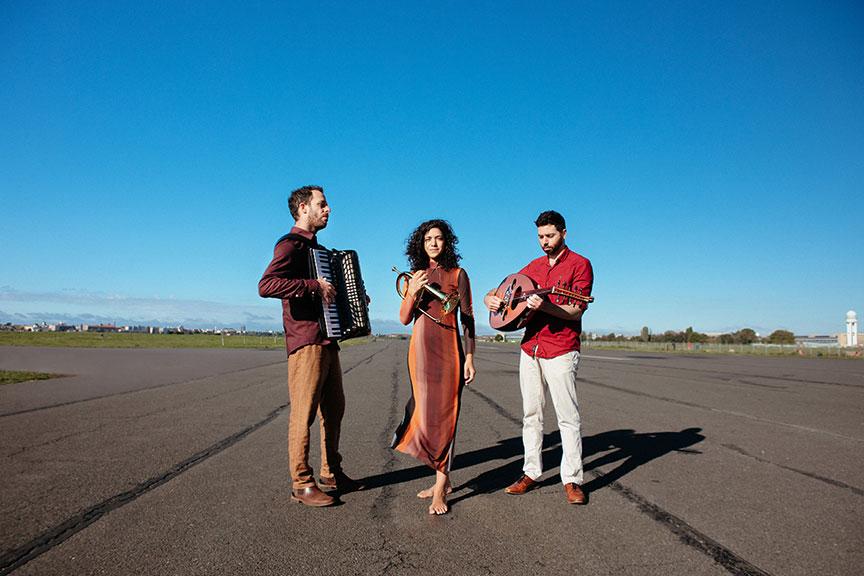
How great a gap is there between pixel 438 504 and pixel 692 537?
1.67m

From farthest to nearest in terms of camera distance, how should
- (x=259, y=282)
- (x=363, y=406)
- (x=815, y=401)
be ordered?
1. (x=815, y=401)
2. (x=363, y=406)
3. (x=259, y=282)

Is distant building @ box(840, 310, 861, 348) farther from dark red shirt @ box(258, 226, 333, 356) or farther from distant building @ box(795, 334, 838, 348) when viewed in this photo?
dark red shirt @ box(258, 226, 333, 356)

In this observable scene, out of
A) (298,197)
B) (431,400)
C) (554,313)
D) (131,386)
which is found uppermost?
(298,197)

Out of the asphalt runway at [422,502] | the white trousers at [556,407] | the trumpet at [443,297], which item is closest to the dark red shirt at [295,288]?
the trumpet at [443,297]

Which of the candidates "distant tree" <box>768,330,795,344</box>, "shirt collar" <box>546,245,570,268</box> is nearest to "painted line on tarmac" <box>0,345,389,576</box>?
"shirt collar" <box>546,245,570,268</box>

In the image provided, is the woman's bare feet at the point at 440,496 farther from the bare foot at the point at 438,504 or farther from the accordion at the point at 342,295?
the accordion at the point at 342,295

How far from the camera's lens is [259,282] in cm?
402

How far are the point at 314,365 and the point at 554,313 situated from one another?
189 cm

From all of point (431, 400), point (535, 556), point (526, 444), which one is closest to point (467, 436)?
point (526, 444)

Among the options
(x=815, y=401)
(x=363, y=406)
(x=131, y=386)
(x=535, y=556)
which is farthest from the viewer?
(x=131, y=386)

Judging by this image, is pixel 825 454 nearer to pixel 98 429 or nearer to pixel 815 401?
pixel 815 401

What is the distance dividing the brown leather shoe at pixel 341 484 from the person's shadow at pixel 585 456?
14cm

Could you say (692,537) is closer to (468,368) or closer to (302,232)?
(468,368)

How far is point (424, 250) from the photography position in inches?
172
